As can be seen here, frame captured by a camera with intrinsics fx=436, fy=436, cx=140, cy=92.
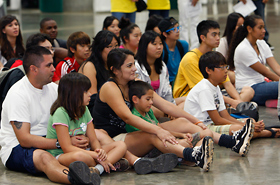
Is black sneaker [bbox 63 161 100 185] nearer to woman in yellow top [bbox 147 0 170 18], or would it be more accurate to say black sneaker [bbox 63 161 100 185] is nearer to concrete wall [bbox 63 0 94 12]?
woman in yellow top [bbox 147 0 170 18]

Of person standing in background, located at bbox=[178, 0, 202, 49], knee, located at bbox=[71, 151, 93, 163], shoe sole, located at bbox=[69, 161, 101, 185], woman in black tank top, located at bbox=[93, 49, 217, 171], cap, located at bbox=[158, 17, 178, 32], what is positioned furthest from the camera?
person standing in background, located at bbox=[178, 0, 202, 49]

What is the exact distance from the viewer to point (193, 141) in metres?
3.62

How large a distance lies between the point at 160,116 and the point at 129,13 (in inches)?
131

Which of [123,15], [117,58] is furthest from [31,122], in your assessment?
[123,15]

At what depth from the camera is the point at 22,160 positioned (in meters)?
3.24

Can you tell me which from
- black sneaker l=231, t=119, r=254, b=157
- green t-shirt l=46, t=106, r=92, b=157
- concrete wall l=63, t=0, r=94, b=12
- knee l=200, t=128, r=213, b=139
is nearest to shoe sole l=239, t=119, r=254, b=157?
black sneaker l=231, t=119, r=254, b=157

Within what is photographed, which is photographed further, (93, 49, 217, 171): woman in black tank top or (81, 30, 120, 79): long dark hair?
(81, 30, 120, 79): long dark hair

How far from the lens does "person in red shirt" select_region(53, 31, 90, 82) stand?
482 cm

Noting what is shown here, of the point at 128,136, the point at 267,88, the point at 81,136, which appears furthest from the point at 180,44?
the point at 81,136

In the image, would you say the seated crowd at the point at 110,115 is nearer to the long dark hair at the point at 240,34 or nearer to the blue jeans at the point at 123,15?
the long dark hair at the point at 240,34

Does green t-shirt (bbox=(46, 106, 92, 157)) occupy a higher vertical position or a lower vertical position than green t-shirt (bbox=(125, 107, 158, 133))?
higher

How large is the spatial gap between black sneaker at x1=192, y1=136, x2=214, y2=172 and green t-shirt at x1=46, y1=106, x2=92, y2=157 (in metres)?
0.86

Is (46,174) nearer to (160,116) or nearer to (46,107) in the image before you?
(46,107)

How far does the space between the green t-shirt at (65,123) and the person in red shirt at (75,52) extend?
1.62m
